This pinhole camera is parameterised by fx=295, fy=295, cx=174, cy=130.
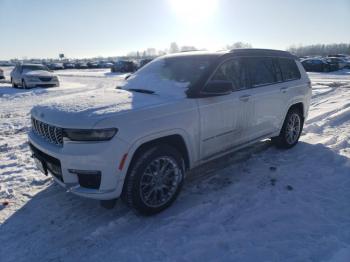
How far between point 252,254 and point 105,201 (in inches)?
62.5

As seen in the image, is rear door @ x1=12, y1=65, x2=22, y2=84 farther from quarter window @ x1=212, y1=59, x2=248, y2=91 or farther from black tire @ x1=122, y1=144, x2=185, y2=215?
black tire @ x1=122, y1=144, x2=185, y2=215

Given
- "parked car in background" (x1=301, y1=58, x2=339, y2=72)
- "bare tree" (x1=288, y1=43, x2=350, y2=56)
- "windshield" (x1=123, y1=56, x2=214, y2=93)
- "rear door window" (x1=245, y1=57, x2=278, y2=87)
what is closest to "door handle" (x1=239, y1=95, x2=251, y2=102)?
"rear door window" (x1=245, y1=57, x2=278, y2=87)

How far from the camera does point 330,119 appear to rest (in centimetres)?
741

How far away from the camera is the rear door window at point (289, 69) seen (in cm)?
530

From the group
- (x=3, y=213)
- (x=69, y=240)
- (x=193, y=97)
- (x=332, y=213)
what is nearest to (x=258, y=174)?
(x=332, y=213)

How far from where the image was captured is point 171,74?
4.18 metres

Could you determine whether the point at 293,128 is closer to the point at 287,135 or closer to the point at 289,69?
the point at 287,135

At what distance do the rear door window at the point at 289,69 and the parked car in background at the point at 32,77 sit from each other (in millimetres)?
15197

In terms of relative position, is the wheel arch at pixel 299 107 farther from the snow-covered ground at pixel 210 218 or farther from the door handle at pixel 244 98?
the door handle at pixel 244 98

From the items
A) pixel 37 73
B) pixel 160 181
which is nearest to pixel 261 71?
pixel 160 181

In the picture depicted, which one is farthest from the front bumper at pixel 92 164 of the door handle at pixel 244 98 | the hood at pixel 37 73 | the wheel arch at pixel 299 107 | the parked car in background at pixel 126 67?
the parked car in background at pixel 126 67

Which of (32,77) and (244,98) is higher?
(32,77)

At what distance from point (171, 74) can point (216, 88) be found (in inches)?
33.4

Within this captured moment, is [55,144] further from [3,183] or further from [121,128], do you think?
[3,183]
